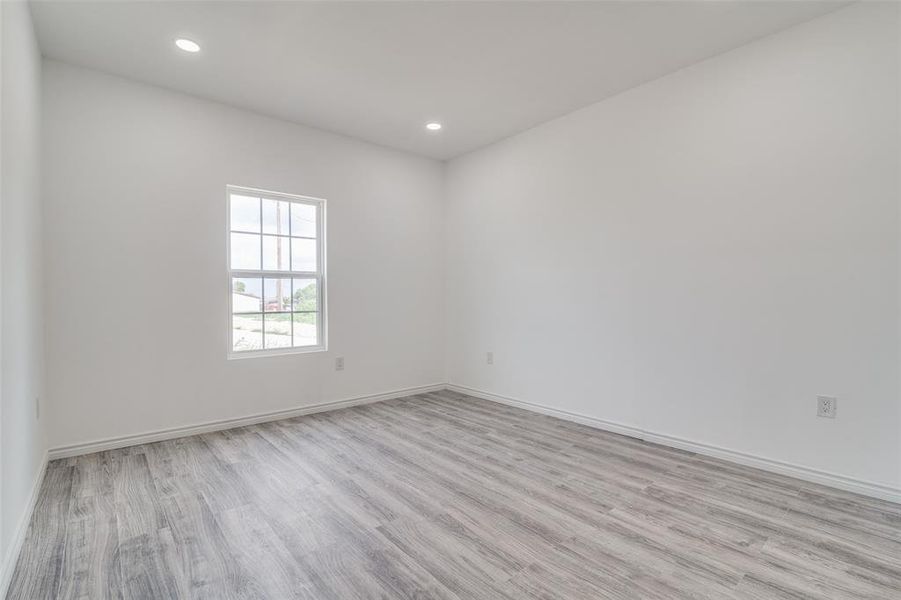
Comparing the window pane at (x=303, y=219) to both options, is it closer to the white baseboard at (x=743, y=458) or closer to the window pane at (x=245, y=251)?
the window pane at (x=245, y=251)

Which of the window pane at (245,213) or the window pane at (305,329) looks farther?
the window pane at (305,329)

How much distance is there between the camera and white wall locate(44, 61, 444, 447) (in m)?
2.90

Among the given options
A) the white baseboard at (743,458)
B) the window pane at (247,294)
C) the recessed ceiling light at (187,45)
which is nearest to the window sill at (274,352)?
the window pane at (247,294)

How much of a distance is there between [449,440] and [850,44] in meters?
3.49

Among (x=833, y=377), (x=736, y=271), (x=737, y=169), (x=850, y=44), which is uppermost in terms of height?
(x=850, y=44)

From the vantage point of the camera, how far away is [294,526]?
203 centimetres

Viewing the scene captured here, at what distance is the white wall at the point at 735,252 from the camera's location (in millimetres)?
2346

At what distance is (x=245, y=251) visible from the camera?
374cm

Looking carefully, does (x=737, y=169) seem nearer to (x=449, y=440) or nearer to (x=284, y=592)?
(x=449, y=440)

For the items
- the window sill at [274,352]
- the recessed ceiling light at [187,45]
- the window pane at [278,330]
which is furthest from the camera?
the window pane at [278,330]

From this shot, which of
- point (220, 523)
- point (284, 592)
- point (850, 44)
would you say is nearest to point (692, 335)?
point (850, 44)

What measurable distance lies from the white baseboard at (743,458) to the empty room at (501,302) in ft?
0.05

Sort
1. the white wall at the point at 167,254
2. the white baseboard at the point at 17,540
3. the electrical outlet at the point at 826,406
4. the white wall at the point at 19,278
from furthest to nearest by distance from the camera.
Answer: the white wall at the point at 167,254
the electrical outlet at the point at 826,406
the white wall at the point at 19,278
the white baseboard at the point at 17,540

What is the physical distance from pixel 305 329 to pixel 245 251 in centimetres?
90
